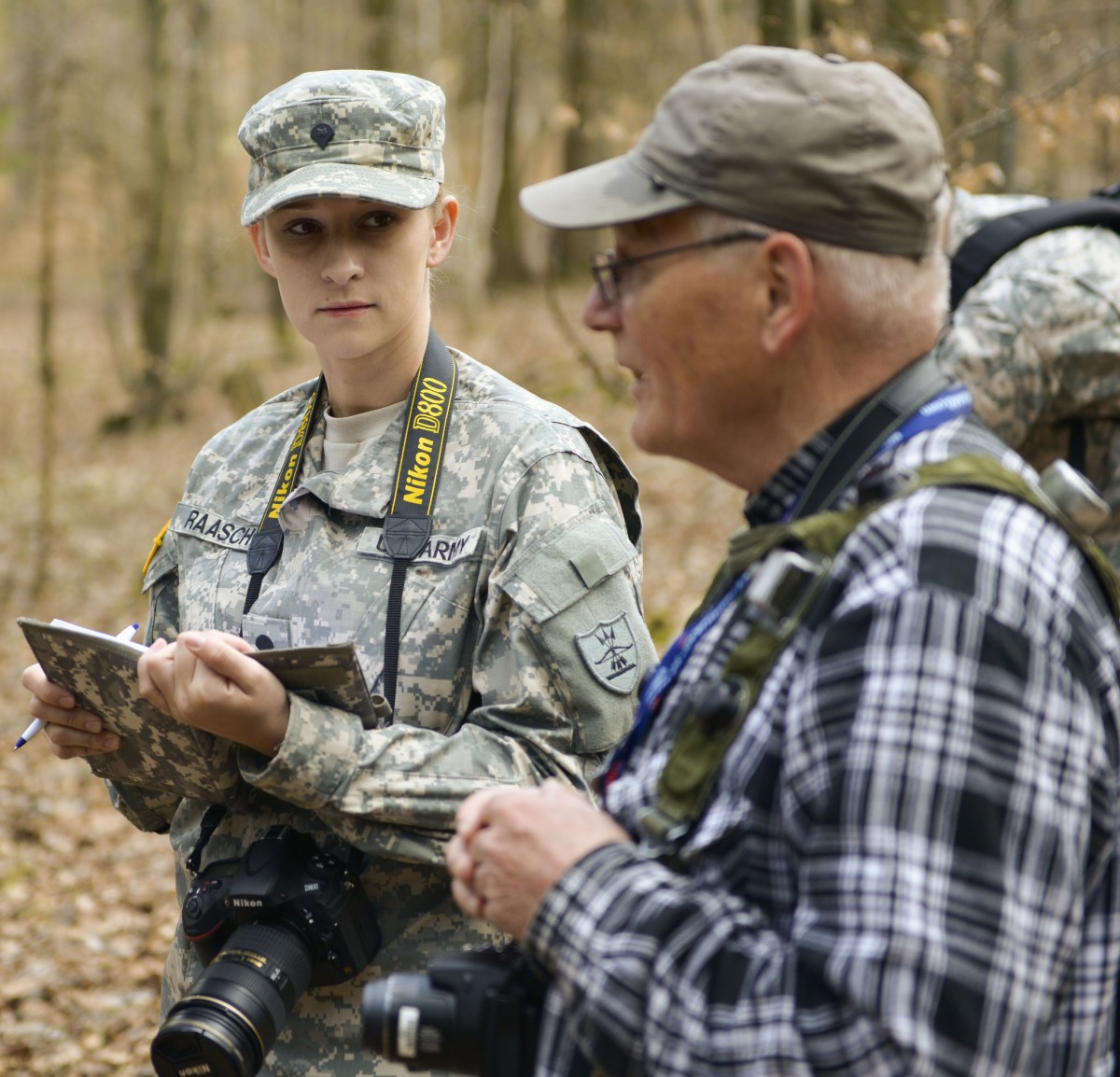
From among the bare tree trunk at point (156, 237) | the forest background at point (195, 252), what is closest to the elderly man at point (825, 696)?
the forest background at point (195, 252)

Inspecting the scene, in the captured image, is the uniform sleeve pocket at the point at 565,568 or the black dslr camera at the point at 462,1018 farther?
Result: the uniform sleeve pocket at the point at 565,568

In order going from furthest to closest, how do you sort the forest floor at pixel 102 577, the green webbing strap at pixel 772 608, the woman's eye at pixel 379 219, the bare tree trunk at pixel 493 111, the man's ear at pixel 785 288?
the bare tree trunk at pixel 493 111
the forest floor at pixel 102 577
the woman's eye at pixel 379 219
the man's ear at pixel 785 288
the green webbing strap at pixel 772 608

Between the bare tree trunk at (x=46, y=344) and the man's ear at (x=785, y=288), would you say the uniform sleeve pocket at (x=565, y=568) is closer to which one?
the man's ear at (x=785, y=288)

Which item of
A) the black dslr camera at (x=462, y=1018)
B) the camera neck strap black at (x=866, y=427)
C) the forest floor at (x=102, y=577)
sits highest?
the camera neck strap black at (x=866, y=427)

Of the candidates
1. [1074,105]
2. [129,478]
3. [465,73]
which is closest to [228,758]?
[1074,105]

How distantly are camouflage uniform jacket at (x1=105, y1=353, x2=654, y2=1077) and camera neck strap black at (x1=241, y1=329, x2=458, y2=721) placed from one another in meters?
0.02

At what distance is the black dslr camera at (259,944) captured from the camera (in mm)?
1998

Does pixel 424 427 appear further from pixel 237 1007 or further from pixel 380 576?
pixel 237 1007

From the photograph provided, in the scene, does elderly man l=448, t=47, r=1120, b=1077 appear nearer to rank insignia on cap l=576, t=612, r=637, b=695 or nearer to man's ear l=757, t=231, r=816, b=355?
man's ear l=757, t=231, r=816, b=355

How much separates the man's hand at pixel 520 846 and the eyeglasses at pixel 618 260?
0.65 meters

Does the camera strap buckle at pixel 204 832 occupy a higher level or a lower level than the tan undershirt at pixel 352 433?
lower

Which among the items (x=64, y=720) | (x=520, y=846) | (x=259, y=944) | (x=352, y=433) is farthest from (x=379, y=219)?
(x=520, y=846)

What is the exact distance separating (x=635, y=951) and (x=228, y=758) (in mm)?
1207

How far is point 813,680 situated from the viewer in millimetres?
1265
